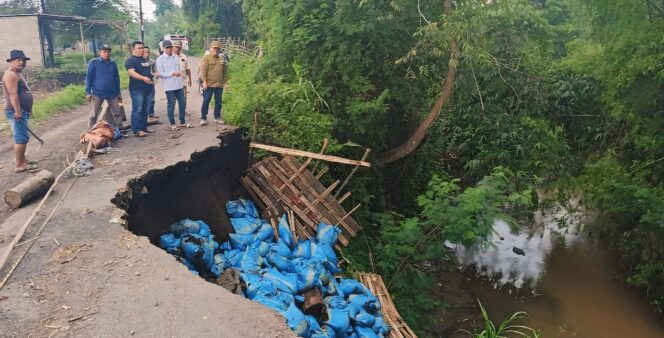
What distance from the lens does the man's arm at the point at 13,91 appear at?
249 inches

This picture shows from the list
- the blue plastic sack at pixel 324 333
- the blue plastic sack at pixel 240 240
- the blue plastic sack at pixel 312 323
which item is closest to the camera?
the blue plastic sack at pixel 324 333

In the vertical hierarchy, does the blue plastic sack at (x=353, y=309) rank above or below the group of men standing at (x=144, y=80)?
below

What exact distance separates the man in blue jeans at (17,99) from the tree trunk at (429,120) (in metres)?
5.88

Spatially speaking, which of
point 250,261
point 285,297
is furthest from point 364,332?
point 250,261

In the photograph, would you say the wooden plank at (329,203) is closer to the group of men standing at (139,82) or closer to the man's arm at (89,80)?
the group of men standing at (139,82)

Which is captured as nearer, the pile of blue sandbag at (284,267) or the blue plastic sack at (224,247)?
the pile of blue sandbag at (284,267)

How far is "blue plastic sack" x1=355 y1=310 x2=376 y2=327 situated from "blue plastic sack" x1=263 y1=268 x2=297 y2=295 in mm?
728

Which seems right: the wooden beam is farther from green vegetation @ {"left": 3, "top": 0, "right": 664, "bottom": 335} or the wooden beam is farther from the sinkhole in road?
the sinkhole in road

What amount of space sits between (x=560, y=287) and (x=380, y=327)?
6739mm

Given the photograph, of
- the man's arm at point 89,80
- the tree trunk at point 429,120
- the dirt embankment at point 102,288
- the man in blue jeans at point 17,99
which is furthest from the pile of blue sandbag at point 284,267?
the man's arm at point 89,80

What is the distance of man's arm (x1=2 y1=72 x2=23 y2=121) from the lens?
20.8 ft

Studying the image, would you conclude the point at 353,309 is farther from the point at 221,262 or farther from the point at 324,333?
the point at 221,262

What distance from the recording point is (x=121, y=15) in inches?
1144

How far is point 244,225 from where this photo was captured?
704 centimetres
